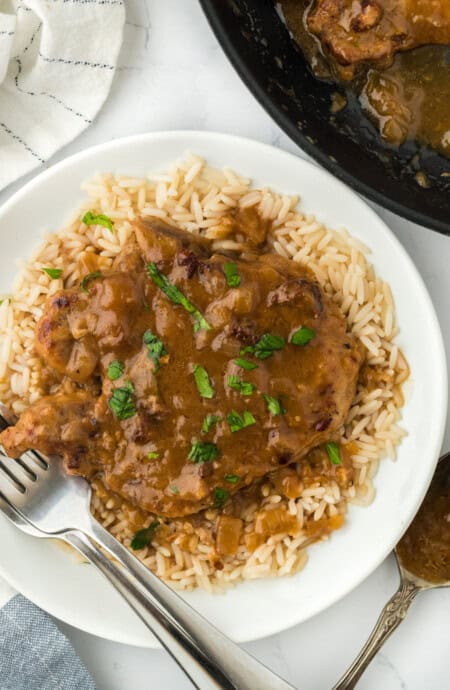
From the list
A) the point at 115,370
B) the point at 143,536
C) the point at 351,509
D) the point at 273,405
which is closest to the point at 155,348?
the point at 115,370

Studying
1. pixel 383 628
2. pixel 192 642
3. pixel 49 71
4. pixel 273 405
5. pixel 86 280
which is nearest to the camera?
pixel 192 642

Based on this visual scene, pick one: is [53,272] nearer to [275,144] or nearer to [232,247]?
[232,247]

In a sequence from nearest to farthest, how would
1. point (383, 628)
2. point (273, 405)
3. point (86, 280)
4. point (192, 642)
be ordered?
point (192, 642) → point (273, 405) → point (86, 280) → point (383, 628)

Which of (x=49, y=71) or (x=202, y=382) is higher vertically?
(x=49, y=71)

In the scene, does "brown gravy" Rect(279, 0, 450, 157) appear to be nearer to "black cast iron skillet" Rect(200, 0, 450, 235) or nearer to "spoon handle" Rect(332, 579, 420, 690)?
"black cast iron skillet" Rect(200, 0, 450, 235)

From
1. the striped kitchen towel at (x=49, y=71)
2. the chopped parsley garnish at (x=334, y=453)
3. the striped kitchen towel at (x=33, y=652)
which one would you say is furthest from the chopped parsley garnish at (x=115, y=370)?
the striped kitchen towel at (x=33, y=652)

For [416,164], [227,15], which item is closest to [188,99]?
[227,15]
